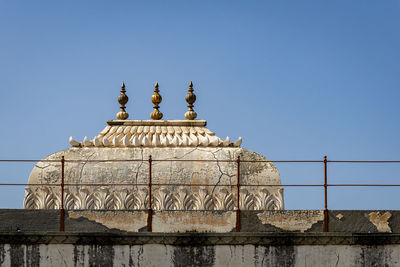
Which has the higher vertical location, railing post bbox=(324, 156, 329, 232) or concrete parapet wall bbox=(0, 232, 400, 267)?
railing post bbox=(324, 156, 329, 232)

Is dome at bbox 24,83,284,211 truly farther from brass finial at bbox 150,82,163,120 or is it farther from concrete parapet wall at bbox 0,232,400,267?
concrete parapet wall at bbox 0,232,400,267

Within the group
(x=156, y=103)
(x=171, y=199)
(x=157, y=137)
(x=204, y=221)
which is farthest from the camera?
(x=156, y=103)

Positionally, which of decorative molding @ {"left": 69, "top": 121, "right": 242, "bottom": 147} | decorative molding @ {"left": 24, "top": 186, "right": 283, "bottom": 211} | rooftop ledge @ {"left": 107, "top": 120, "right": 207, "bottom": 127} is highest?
rooftop ledge @ {"left": 107, "top": 120, "right": 207, "bottom": 127}

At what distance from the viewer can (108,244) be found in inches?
513

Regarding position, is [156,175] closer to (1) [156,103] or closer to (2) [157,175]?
(2) [157,175]

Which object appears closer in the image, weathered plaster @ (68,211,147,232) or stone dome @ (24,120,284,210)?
weathered plaster @ (68,211,147,232)

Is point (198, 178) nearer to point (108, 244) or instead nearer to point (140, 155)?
Result: point (140, 155)

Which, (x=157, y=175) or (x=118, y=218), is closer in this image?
(x=118, y=218)

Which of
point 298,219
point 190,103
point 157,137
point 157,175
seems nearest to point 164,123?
point 157,137

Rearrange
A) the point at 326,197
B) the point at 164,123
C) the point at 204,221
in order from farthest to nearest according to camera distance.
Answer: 1. the point at 164,123
2. the point at 204,221
3. the point at 326,197

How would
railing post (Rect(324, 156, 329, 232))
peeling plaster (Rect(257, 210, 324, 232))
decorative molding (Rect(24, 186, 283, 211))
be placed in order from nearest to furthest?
railing post (Rect(324, 156, 329, 232)) < peeling plaster (Rect(257, 210, 324, 232)) < decorative molding (Rect(24, 186, 283, 211))

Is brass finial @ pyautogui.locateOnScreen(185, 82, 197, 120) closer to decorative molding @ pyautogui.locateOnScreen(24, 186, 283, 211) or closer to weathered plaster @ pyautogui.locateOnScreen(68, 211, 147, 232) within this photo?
decorative molding @ pyautogui.locateOnScreen(24, 186, 283, 211)

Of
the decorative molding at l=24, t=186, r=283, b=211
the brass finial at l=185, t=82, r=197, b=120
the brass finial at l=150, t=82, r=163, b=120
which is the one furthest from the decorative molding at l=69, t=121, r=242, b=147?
the decorative molding at l=24, t=186, r=283, b=211

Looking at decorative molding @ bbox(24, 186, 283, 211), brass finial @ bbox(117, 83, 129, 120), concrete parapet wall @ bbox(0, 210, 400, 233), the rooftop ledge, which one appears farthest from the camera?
brass finial @ bbox(117, 83, 129, 120)
